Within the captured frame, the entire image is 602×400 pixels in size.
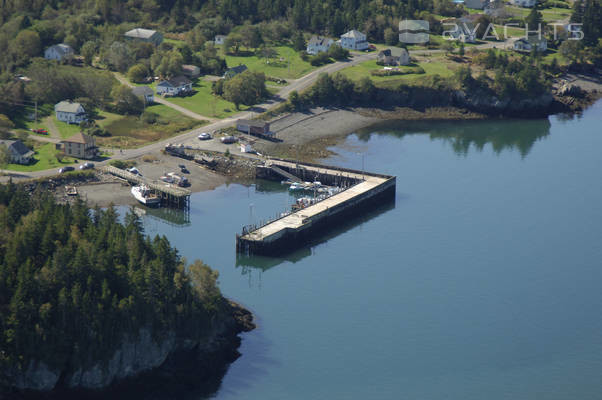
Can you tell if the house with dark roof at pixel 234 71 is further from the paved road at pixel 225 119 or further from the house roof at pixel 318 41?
the house roof at pixel 318 41

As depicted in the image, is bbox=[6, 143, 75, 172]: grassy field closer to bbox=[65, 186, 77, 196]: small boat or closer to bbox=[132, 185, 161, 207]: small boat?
bbox=[65, 186, 77, 196]: small boat

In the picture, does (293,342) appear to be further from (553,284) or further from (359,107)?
(359,107)

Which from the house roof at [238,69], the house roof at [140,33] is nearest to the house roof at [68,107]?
the house roof at [238,69]

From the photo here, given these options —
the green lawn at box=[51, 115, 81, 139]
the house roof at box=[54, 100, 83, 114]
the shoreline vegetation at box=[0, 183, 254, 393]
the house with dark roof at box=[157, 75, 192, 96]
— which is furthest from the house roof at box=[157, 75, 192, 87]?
the shoreline vegetation at box=[0, 183, 254, 393]

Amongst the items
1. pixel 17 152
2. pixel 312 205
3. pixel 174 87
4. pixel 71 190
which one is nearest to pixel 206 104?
pixel 174 87

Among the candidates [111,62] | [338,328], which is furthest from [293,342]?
[111,62]
